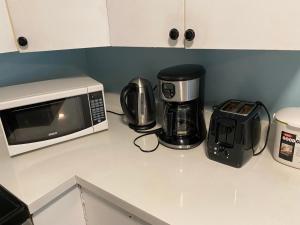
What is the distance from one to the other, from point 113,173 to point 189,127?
37 cm

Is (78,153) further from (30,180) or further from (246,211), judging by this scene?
(246,211)

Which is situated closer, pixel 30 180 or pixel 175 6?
pixel 175 6

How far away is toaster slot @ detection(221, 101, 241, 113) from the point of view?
0.95m

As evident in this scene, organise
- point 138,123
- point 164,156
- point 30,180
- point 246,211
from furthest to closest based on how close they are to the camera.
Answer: point 138,123
point 164,156
point 30,180
point 246,211

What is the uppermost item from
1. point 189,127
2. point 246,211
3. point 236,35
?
point 236,35

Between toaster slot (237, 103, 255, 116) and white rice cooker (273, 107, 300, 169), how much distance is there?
0.09 meters

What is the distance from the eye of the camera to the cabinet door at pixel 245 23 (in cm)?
66

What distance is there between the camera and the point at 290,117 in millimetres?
877

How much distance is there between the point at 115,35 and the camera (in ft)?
3.38

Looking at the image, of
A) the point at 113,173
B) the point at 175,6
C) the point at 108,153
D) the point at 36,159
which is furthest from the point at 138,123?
the point at 175,6

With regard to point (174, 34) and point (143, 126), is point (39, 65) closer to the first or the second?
point (143, 126)

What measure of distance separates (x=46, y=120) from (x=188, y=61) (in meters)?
0.70

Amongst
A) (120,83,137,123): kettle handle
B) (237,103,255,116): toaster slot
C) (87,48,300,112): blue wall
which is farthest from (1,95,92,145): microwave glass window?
(237,103,255,116): toaster slot

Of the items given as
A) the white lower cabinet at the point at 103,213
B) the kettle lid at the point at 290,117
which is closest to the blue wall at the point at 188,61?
the kettle lid at the point at 290,117
